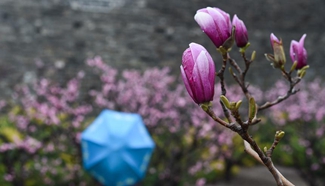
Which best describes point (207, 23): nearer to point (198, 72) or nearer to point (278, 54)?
point (198, 72)

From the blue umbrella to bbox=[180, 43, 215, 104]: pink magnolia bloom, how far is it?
2.88 m

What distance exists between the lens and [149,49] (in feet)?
28.8

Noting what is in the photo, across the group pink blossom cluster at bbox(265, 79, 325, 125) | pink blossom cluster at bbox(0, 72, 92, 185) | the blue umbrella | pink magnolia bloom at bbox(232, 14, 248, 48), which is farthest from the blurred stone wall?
pink magnolia bloom at bbox(232, 14, 248, 48)

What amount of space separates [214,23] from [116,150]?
2.85 m

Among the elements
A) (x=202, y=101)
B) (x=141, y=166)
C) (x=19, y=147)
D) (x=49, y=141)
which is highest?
(x=202, y=101)

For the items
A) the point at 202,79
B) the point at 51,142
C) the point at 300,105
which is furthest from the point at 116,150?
the point at 300,105

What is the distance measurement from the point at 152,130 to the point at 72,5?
3607 millimetres

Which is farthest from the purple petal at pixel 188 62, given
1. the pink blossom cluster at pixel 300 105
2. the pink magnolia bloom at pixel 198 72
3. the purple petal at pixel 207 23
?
the pink blossom cluster at pixel 300 105

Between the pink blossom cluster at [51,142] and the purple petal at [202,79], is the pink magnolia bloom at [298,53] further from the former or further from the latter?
the pink blossom cluster at [51,142]

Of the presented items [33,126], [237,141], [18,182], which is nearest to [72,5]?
[33,126]

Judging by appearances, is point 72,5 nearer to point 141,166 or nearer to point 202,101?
point 141,166

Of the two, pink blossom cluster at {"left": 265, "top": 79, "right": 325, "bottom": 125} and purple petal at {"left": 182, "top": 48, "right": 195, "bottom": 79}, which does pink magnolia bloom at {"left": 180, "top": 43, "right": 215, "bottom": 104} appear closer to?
purple petal at {"left": 182, "top": 48, "right": 195, "bottom": 79}

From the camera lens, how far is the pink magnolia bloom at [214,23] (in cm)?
93

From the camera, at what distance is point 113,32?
8.51 m
